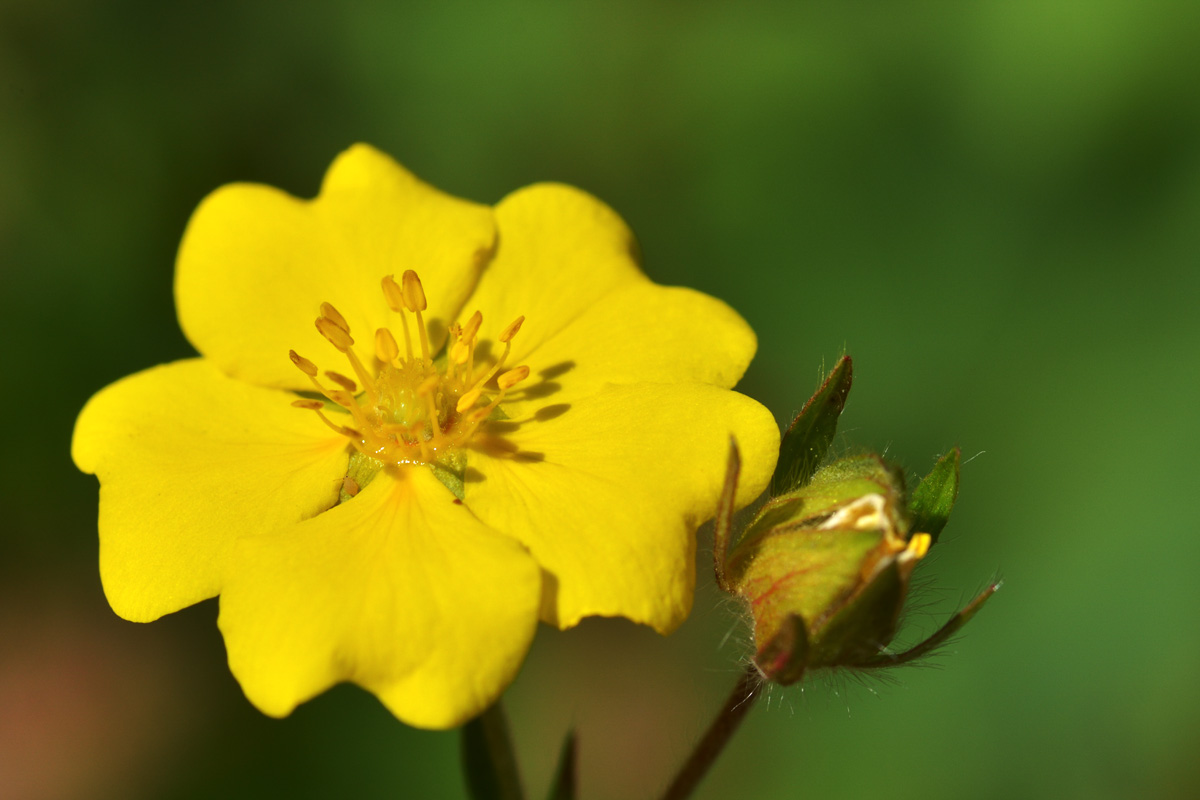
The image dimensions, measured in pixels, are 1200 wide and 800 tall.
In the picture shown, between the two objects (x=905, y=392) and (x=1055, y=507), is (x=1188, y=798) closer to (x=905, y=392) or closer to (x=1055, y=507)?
(x=1055, y=507)

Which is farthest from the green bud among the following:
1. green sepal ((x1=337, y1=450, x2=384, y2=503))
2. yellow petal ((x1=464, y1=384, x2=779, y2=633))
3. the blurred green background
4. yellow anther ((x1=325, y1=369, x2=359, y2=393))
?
the blurred green background

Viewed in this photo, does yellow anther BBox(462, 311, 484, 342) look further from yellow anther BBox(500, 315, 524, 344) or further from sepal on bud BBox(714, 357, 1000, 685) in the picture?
sepal on bud BBox(714, 357, 1000, 685)

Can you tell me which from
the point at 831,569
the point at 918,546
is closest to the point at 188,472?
the point at 831,569

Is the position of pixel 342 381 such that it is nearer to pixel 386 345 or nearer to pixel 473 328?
pixel 386 345

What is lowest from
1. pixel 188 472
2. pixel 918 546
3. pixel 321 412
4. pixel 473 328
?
pixel 188 472

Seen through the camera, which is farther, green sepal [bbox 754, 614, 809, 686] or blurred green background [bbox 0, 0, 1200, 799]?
blurred green background [bbox 0, 0, 1200, 799]

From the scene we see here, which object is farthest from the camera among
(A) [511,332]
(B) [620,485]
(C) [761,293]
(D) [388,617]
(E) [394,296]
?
(C) [761,293]
